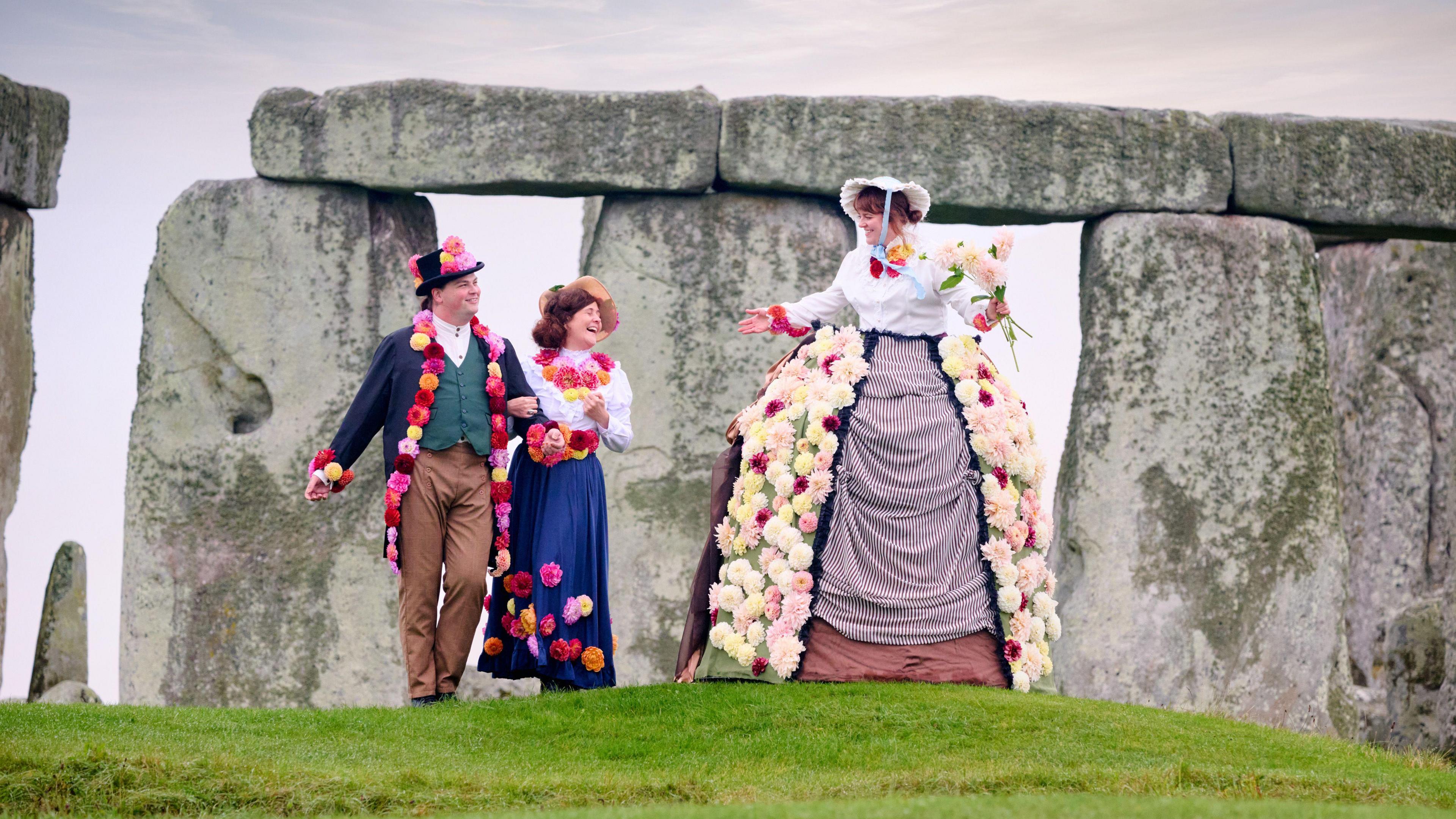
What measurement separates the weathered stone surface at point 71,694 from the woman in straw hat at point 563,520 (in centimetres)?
346

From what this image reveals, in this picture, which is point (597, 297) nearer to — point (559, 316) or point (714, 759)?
point (559, 316)

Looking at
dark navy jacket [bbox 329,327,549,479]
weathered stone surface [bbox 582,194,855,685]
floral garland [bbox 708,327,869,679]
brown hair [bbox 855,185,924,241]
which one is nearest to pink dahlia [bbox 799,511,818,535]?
floral garland [bbox 708,327,869,679]

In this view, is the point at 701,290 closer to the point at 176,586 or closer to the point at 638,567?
the point at 638,567

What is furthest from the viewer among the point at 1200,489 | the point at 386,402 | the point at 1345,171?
the point at 1345,171

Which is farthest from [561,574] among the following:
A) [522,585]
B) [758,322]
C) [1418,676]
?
[1418,676]

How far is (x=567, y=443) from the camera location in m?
8.17

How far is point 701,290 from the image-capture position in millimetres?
10867

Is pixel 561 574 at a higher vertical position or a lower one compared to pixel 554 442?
lower

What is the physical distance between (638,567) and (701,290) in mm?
1805

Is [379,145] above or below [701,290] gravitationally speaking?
above

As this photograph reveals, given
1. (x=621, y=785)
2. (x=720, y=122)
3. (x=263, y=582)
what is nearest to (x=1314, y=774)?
(x=621, y=785)

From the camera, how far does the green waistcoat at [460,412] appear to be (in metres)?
7.91

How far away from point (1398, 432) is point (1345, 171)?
2237mm

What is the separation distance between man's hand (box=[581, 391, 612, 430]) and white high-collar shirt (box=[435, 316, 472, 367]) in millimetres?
612
